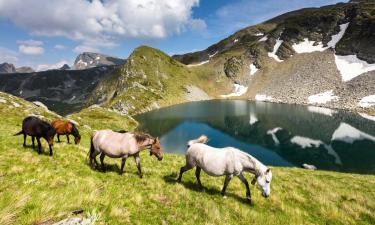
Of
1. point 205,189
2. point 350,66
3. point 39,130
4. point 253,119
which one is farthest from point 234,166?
point 350,66

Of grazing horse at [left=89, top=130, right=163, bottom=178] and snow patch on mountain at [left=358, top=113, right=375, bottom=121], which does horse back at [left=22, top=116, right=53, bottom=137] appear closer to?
grazing horse at [left=89, top=130, right=163, bottom=178]

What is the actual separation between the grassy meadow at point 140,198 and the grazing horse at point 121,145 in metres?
1.14

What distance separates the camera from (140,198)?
11602 millimetres

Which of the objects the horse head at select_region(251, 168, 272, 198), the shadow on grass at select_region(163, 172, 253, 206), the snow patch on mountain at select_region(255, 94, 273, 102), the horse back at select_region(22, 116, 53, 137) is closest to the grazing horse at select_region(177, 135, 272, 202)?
the horse head at select_region(251, 168, 272, 198)

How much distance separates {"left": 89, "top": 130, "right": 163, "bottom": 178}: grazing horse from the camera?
1595 cm

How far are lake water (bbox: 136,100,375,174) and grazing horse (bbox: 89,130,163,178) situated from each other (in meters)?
43.7

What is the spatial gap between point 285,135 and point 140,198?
77664 millimetres

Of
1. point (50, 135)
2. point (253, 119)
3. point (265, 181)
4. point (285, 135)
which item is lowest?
point (285, 135)

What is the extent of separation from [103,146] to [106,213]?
25.3ft

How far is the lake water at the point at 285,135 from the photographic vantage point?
58.3m

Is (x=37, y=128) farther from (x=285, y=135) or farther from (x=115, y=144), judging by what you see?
(x=285, y=135)

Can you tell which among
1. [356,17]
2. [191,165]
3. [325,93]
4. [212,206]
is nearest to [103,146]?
[191,165]

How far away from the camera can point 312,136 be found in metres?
80.6

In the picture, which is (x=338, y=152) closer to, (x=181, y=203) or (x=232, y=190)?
(x=232, y=190)
